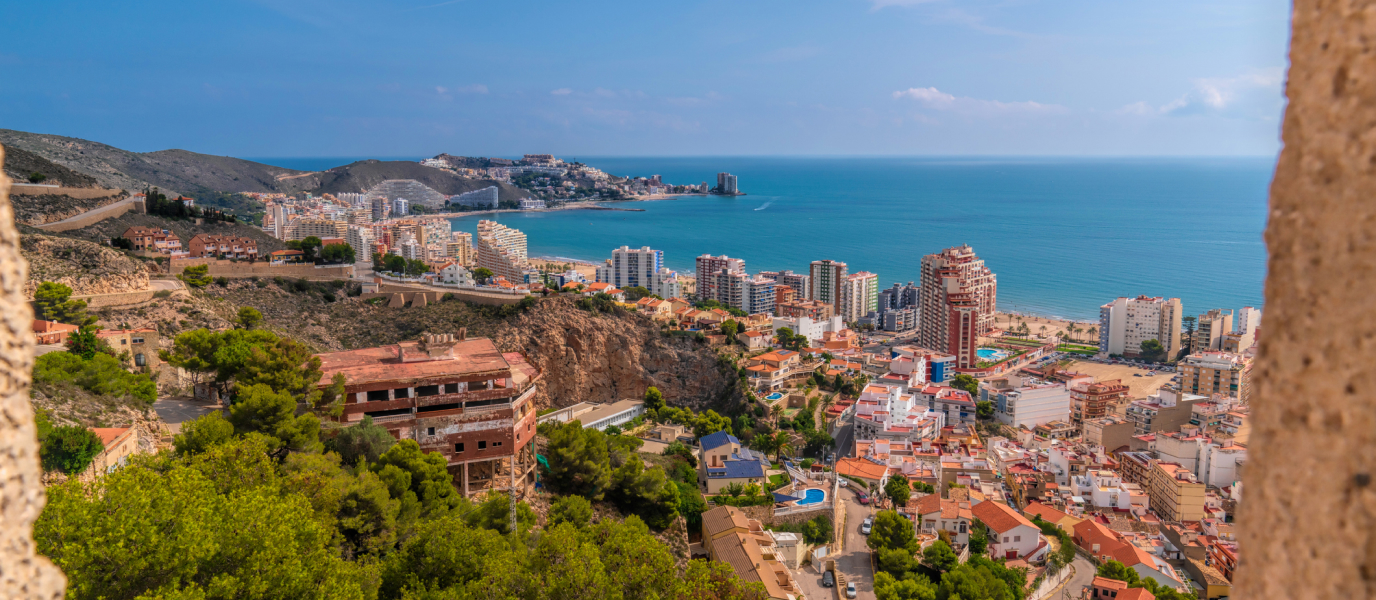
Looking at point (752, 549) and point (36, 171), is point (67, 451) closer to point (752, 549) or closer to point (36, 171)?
point (752, 549)

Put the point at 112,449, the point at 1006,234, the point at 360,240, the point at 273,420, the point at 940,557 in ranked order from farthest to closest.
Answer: the point at 1006,234 → the point at 360,240 → the point at 940,557 → the point at 273,420 → the point at 112,449

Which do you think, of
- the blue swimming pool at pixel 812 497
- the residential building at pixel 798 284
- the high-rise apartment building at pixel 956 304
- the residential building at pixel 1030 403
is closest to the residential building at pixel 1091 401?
the residential building at pixel 1030 403

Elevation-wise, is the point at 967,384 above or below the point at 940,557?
below

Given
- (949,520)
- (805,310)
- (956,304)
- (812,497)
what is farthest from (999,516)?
(805,310)

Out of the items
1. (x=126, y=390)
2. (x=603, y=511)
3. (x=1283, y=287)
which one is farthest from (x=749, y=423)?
(x=1283, y=287)

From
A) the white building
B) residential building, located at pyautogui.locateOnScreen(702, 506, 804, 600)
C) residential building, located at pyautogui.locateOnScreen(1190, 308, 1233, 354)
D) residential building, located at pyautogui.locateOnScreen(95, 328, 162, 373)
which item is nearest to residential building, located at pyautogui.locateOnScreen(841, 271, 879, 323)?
the white building

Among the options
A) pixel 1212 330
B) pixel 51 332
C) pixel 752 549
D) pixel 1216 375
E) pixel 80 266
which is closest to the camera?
pixel 752 549

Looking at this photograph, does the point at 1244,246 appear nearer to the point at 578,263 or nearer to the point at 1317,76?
the point at 578,263
